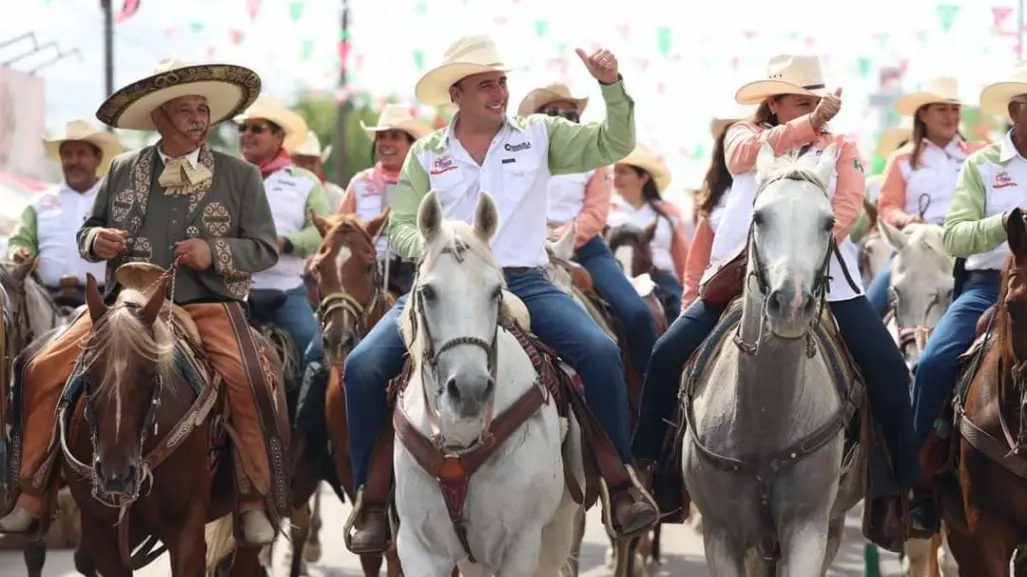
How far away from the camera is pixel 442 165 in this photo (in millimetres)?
7445

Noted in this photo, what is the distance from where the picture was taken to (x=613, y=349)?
7359 millimetres

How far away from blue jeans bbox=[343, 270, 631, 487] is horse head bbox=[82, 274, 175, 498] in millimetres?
903

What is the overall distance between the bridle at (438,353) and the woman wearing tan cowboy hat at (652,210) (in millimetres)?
8004

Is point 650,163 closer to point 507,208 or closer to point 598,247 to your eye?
point 598,247

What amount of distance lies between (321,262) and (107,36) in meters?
21.1

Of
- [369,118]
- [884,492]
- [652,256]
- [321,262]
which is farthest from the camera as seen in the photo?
[369,118]

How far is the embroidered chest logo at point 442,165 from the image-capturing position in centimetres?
743

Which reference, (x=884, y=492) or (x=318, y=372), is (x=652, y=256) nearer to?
(x=318, y=372)

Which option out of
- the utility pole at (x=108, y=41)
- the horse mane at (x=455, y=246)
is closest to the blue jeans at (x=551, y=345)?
the horse mane at (x=455, y=246)

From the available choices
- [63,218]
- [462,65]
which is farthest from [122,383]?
[63,218]

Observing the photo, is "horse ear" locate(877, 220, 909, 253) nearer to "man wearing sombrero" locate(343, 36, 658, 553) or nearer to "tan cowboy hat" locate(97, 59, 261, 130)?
"man wearing sombrero" locate(343, 36, 658, 553)

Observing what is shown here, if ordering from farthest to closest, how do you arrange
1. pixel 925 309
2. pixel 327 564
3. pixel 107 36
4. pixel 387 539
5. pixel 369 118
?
pixel 369 118 < pixel 107 36 < pixel 327 564 < pixel 925 309 < pixel 387 539

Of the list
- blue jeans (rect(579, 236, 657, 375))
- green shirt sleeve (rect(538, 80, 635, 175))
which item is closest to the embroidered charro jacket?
green shirt sleeve (rect(538, 80, 635, 175))

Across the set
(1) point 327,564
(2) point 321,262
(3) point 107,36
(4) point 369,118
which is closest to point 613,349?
(2) point 321,262
